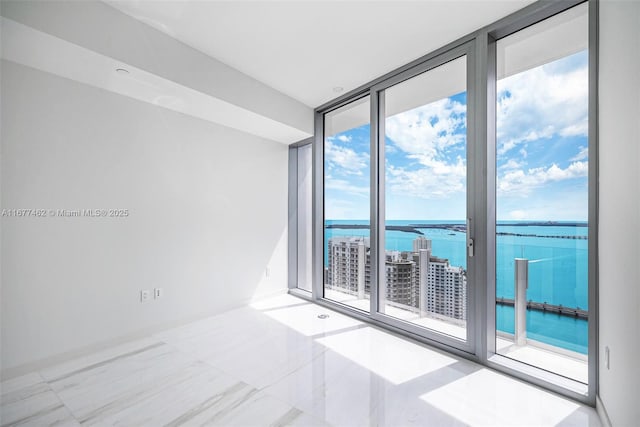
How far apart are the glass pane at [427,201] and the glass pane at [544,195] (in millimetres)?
312

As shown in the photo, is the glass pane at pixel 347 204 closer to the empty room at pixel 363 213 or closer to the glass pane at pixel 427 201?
the empty room at pixel 363 213

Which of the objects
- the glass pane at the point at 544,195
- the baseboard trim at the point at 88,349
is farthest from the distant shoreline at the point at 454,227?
the baseboard trim at the point at 88,349

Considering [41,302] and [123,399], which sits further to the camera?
[41,302]

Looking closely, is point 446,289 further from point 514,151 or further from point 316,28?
point 316,28

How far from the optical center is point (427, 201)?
2.67 metres

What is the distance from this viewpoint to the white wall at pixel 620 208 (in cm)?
122

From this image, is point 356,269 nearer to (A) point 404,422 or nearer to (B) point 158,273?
(A) point 404,422

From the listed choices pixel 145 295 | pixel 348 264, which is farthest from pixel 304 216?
pixel 145 295

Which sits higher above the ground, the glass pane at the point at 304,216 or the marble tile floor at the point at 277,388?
the glass pane at the point at 304,216

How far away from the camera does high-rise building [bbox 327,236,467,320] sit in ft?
8.11

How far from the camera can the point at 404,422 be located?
159cm

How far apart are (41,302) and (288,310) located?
2262 millimetres

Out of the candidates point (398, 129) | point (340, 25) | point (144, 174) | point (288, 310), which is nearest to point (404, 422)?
point (288, 310)

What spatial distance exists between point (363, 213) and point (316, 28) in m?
1.92
